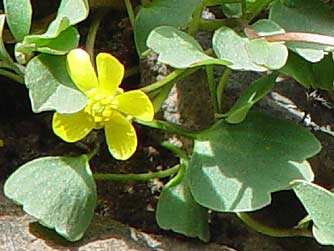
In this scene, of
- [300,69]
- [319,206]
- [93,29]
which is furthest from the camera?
[93,29]

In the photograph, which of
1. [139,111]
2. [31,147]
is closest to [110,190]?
[31,147]

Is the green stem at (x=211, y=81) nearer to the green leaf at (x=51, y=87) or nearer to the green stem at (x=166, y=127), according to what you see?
the green stem at (x=166, y=127)

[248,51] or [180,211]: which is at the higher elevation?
[248,51]

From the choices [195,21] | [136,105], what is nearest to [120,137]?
[136,105]

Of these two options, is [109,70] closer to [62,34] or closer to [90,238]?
[62,34]

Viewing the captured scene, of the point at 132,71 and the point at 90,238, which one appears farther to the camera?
the point at 132,71

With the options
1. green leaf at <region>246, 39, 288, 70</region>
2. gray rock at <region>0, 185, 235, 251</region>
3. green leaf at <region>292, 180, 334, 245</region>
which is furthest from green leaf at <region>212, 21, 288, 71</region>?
gray rock at <region>0, 185, 235, 251</region>

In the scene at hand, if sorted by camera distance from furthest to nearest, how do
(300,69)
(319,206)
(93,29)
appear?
(93,29) → (300,69) → (319,206)
